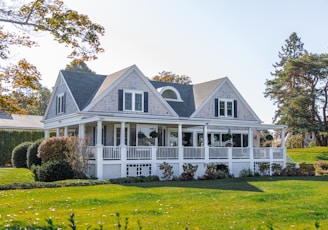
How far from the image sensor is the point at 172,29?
15438 millimetres

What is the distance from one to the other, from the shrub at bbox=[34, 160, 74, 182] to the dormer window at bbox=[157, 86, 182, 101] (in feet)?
34.7

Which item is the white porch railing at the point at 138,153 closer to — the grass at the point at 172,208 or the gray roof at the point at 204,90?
the grass at the point at 172,208

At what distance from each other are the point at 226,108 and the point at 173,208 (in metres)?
19.4

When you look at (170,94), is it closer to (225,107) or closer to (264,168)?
(225,107)

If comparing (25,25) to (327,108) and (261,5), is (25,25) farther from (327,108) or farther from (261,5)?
(327,108)

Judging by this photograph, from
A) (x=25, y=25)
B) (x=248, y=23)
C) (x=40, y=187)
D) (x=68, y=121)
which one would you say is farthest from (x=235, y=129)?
(x=25, y=25)

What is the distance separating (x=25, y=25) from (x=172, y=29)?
5.37 metres

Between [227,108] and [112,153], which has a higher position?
[227,108]

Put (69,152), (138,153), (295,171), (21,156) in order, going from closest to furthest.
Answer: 1. (69,152)
2. (138,153)
3. (295,171)
4. (21,156)

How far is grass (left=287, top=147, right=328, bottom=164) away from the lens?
3753 cm

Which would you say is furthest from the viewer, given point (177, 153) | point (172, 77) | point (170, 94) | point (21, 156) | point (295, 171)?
point (172, 77)

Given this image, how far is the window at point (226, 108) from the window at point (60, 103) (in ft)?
35.1

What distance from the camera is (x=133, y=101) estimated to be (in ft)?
80.1

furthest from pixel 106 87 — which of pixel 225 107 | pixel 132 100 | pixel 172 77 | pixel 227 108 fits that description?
pixel 172 77
